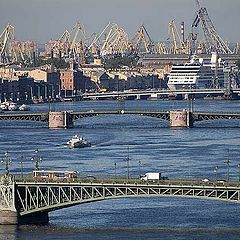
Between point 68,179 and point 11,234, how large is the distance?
6.92ft

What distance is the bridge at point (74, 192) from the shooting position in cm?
3422

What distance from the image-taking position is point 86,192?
3491 cm

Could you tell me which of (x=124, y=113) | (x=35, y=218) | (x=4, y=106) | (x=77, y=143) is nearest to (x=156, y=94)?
(x=4, y=106)

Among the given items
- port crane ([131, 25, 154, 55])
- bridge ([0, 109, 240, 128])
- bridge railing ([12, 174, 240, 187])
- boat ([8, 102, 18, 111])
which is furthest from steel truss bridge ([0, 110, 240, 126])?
port crane ([131, 25, 154, 55])

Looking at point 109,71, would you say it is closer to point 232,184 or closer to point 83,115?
point 83,115

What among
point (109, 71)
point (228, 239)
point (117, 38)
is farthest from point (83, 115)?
point (117, 38)

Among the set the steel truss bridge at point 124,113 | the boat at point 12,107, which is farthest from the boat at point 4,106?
the steel truss bridge at point 124,113

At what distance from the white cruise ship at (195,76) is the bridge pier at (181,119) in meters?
42.7

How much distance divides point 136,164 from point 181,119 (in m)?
20.6

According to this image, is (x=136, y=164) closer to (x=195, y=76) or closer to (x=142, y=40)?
(x=195, y=76)

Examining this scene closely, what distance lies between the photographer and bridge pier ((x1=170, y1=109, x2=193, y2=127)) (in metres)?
69.2

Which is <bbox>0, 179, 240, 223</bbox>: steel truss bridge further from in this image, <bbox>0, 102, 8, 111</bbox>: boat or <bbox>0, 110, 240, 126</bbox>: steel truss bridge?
<bbox>0, 102, 8, 111</bbox>: boat

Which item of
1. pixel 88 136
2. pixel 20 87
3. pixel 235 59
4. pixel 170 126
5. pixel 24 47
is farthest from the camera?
pixel 24 47

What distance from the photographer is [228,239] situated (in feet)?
107
